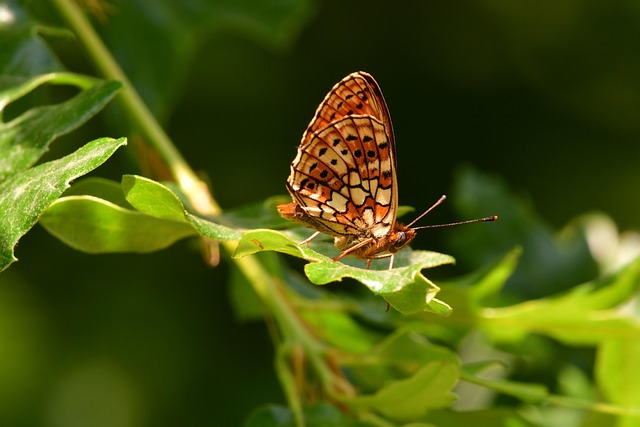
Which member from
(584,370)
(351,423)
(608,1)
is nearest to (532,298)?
(584,370)

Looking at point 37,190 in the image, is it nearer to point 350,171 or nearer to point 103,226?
point 103,226

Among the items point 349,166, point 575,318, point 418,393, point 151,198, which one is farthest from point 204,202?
point 575,318

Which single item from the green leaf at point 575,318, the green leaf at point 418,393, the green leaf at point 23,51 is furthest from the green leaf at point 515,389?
the green leaf at point 23,51

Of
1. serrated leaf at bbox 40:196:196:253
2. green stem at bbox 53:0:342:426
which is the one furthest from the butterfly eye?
serrated leaf at bbox 40:196:196:253

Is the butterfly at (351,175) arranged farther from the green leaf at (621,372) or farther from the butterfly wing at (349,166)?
the green leaf at (621,372)

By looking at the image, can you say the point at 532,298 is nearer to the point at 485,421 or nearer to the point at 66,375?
the point at 485,421
